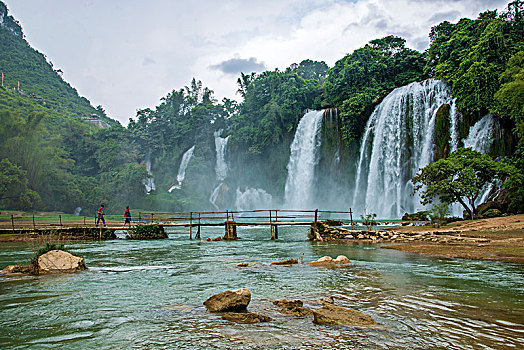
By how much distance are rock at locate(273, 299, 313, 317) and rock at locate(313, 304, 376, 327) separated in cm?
38

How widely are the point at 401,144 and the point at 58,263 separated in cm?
2635

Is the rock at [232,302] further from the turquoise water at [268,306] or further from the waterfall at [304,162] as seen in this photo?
the waterfall at [304,162]

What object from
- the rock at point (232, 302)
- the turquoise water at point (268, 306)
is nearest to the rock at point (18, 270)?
the turquoise water at point (268, 306)

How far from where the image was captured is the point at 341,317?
5.23 m

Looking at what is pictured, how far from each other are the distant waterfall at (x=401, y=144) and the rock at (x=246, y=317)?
25350 millimetres

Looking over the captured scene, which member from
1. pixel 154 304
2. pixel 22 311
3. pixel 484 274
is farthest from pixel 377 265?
pixel 22 311

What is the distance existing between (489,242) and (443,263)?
11.8 feet

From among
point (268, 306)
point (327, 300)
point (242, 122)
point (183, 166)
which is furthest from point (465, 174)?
point (183, 166)

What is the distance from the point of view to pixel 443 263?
1057 cm

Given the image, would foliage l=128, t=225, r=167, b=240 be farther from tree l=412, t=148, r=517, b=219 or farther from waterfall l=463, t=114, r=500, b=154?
waterfall l=463, t=114, r=500, b=154

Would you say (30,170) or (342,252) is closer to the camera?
(342,252)

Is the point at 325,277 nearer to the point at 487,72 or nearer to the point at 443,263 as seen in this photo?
the point at 443,263

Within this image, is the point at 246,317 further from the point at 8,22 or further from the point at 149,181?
the point at 8,22

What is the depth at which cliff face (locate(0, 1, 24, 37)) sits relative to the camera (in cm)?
9731
